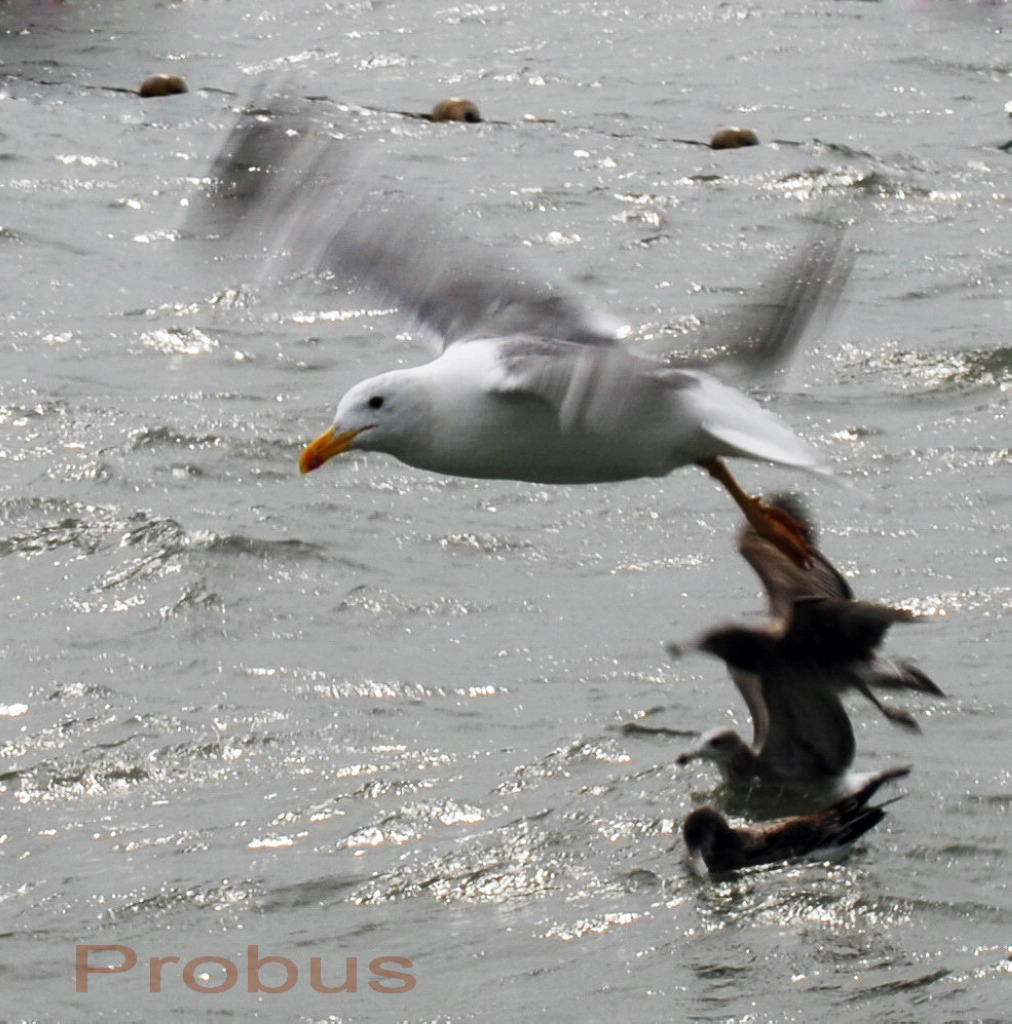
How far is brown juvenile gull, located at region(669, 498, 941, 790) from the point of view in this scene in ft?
20.0

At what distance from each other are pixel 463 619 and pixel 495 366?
2436 millimetres

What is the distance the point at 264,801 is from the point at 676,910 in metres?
1.50

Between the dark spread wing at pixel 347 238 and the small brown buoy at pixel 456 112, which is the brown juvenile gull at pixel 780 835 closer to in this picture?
the dark spread wing at pixel 347 238

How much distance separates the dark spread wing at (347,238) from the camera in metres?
7.18

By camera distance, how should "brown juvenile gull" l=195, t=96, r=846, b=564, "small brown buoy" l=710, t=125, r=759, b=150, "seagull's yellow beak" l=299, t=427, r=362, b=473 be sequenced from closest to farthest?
"brown juvenile gull" l=195, t=96, r=846, b=564
"seagull's yellow beak" l=299, t=427, r=362, b=473
"small brown buoy" l=710, t=125, r=759, b=150

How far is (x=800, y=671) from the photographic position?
6.38 m

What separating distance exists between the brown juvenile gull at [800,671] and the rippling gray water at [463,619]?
26cm

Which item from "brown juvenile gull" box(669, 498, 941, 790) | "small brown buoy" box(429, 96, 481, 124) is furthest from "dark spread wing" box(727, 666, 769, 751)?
"small brown buoy" box(429, 96, 481, 124)

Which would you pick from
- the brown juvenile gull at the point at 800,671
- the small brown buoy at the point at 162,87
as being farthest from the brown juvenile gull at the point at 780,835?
the small brown buoy at the point at 162,87

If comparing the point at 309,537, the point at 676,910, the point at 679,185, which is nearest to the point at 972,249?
the point at 679,185

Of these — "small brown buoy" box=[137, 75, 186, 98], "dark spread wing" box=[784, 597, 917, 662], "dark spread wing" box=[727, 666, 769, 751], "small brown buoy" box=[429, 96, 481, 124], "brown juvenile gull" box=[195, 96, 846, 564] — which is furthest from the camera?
"small brown buoy" box=[137, 75, 186, 98]

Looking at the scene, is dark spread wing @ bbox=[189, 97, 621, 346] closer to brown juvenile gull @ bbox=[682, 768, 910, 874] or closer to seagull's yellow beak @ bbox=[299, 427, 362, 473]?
seagull's yellow beak @ bbox=[299, 427, 362, 473]

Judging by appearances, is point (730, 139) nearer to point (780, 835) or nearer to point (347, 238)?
point (347, 238)

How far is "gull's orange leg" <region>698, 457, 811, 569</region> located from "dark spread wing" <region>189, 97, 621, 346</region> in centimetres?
59
